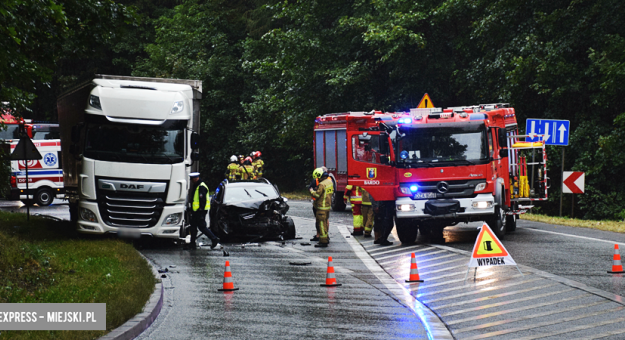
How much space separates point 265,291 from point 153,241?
8196mm

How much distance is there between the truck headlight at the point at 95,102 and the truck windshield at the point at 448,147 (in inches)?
260

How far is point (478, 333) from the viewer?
8.73 metres

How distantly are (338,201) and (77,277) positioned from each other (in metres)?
16.8

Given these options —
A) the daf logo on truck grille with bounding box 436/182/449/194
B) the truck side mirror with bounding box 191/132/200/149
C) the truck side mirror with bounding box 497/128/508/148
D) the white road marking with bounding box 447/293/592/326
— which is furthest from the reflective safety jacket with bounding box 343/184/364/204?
the white road marking with bounding box 447/293/592/326

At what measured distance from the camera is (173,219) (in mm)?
17172

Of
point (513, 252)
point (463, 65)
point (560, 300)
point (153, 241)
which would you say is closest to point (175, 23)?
point (463, 65)

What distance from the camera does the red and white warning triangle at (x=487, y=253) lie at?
1213 cm

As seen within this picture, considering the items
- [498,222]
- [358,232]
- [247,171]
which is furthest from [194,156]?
[498,222]

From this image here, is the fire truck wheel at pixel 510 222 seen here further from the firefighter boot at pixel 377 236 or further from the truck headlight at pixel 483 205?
the firefighter boot at pixel 377 236

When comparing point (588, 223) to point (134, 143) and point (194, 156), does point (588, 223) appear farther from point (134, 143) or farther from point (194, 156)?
point (134, 143)

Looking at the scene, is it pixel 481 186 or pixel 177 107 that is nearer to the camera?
pixel 481 186

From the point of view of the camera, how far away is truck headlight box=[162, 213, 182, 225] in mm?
17094

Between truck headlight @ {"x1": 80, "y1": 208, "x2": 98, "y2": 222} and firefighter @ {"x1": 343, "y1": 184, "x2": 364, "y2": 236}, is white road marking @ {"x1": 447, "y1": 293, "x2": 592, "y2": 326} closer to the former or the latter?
firefighter @ {"x1": 343, "y1": 184, "x2": 364, "y2": 236}

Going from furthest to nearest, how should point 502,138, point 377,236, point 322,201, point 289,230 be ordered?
point 289,230 < point 377,236 < point 502,138 < point 322,201
